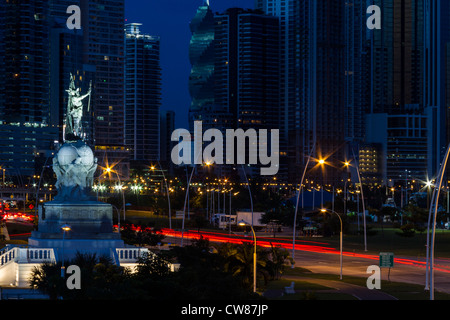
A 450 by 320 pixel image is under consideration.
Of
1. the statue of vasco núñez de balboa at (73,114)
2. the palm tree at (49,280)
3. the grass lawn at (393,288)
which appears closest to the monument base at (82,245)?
the palm tree at (49,280)

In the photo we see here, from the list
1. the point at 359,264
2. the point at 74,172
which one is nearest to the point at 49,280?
the point at 74,172

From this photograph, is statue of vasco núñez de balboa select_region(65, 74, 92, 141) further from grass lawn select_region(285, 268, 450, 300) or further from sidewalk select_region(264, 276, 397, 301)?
sidewalk select_region(264, 276, 397, 301)

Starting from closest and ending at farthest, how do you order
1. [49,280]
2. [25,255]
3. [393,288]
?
[49,280] → [25,255] → [393,288]

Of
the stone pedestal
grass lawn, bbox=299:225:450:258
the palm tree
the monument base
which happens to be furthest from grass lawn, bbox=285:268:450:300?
grass lawn, bbox=299:225:450:258

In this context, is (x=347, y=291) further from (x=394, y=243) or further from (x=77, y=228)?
(x=394, y=243)

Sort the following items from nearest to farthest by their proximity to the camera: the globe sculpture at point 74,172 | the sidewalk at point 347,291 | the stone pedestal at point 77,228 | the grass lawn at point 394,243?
the sidewalk at point 347,291 → the stone pedestal at point 77,228 → the globe sculpture at point 74,172 → the grass lawn at point 394,243

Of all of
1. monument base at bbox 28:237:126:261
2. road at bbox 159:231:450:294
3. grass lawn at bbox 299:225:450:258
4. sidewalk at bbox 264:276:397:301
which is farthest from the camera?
grass lawn at bbox 299:225:450:258

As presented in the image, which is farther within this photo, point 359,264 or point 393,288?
point 359,264

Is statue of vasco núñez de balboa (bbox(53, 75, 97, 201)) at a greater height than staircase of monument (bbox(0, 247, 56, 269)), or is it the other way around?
statue of vasco núñez de balboa (bbox(53, 75, 97, 201))

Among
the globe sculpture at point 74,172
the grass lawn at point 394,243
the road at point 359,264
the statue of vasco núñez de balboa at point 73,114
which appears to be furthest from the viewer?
the grass lawn at point 394,243

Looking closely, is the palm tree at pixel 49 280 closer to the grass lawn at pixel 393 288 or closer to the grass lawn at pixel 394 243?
the grass lawn at pixel 393 288
